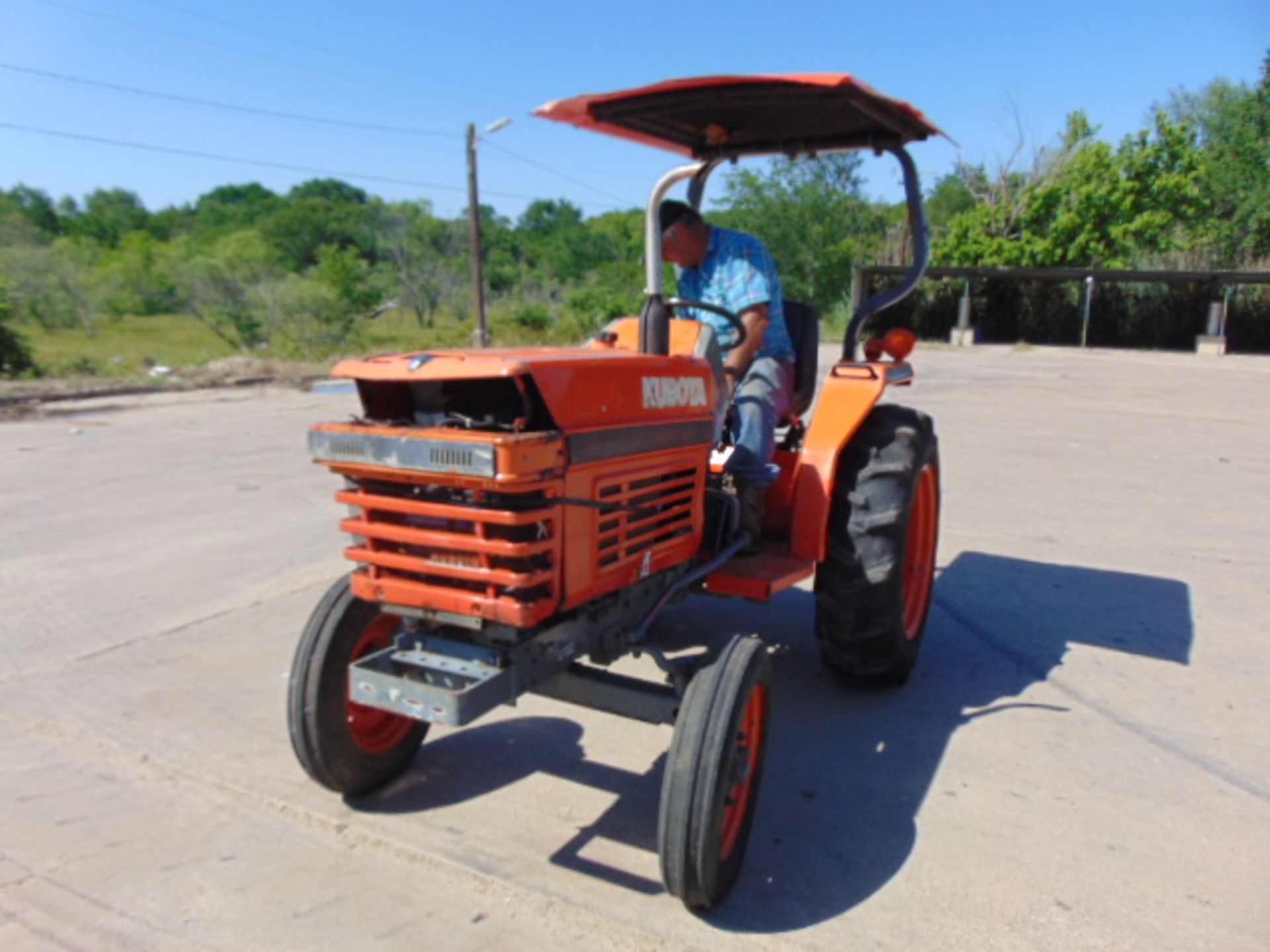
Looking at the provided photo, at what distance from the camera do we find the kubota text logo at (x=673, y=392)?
2.88 metres

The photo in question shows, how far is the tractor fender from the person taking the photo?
3.67 m

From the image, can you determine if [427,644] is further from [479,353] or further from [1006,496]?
[1006,496]

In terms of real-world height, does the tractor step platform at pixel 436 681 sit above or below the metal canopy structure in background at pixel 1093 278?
below

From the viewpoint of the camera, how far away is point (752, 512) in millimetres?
3859

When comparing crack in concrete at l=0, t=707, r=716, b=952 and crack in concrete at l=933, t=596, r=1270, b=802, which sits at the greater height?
crack in concrete at l=0, t=707, r=716, b=952

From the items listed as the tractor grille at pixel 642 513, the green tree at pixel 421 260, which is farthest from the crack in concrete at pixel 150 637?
the green tree at pixel 421 260

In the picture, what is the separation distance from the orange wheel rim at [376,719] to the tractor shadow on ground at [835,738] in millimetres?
176

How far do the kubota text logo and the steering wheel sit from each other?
1.15ft

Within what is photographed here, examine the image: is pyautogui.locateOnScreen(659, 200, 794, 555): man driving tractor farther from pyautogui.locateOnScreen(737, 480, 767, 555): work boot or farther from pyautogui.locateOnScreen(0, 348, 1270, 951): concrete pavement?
pyautogui.locateOnScreen(0, 348, 1270, 951): concrete pavement

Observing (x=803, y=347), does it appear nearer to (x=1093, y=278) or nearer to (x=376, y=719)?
(x=376, y=719)

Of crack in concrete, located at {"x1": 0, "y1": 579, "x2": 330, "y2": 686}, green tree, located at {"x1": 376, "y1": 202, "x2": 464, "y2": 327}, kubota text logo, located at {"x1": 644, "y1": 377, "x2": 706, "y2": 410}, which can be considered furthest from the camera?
green tree, located at {"x1": 376, "y1": 202, "x2": 464, "y2": 327}

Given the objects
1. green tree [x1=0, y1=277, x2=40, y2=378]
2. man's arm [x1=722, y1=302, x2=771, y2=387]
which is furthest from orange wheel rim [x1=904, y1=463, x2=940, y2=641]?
green tree [x1=0, y1=277, x2=40, y2=378]

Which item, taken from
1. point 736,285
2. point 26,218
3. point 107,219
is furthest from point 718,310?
point 107,219

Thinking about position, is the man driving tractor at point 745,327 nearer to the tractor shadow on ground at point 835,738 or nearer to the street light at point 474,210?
the tractor shadow on ground at point 835,738
